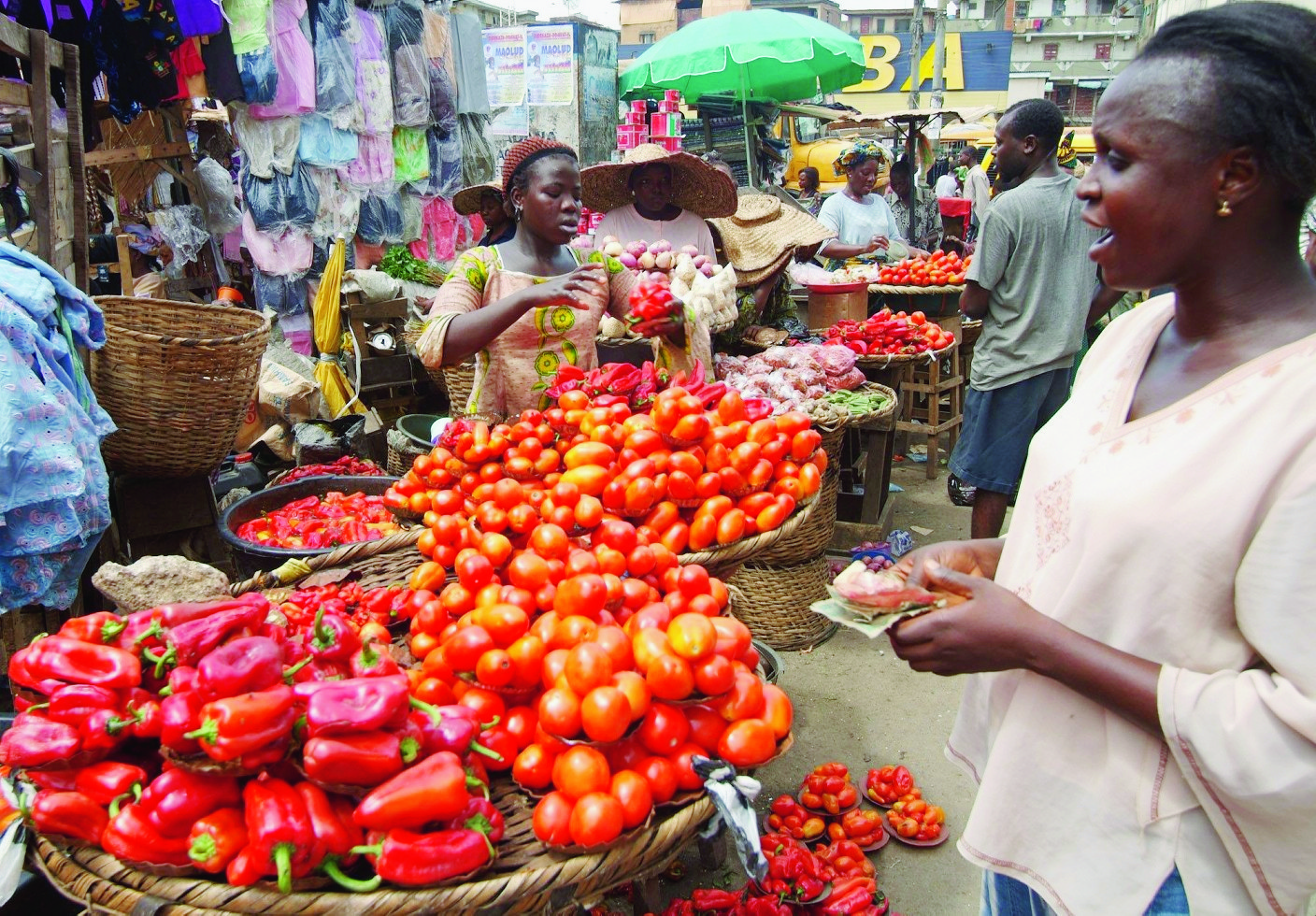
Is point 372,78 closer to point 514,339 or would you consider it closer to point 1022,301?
point 514,339

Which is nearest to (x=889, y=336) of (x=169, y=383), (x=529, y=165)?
(x=529, y=165)

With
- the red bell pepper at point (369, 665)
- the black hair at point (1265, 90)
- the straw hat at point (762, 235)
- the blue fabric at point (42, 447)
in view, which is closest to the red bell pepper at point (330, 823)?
the red bell pepper at point (369, 665)

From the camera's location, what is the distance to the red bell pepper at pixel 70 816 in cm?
141

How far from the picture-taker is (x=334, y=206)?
774 centimetres

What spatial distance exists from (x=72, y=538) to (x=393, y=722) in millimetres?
1985

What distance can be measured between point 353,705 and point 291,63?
699 cm

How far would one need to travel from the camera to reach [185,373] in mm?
3600

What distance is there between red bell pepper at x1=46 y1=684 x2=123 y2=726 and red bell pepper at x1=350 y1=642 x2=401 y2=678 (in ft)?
1.29

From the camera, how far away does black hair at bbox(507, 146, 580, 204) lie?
11.4ft

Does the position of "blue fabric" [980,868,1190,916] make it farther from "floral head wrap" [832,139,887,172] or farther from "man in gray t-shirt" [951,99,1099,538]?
"floral head wrap" [832,139,887,172]

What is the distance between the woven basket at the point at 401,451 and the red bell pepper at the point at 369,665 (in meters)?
3.44

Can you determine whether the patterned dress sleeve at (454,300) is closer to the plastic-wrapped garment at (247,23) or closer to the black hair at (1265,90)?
the black hair at (1265,90)

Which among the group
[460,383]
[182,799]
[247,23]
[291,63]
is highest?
[247,23]

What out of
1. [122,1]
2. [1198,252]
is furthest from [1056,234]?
[122,1]
